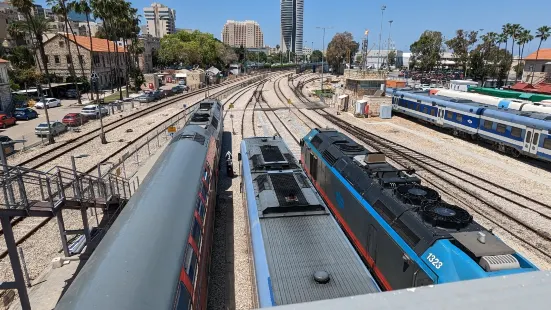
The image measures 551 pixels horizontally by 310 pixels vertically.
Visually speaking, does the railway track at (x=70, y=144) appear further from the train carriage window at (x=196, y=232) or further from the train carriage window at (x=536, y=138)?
the train carriage window at (x=536, y=138)

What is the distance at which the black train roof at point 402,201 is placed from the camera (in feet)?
27.7

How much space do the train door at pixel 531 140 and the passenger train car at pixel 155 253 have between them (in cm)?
2445

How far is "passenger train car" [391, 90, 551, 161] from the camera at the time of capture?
24.5 m

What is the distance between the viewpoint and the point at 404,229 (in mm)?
9039

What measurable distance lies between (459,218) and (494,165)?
20.5 meters

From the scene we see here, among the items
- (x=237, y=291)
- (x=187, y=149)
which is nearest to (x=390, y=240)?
A: (x=237, y=291)

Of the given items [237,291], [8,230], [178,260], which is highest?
[178,260]

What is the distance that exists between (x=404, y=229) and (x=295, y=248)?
9.44 ft

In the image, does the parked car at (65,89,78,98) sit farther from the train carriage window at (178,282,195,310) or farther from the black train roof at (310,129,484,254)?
the train carriage window at (178,282,195,310)

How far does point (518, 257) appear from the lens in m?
7.23

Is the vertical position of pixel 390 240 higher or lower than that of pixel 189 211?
lower

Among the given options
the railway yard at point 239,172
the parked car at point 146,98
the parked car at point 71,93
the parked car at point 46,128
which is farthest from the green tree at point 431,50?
the parked car at point 46,128

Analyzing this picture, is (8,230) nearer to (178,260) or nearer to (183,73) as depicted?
(178,260)

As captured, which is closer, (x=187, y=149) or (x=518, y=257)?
(x=518, y=257)
